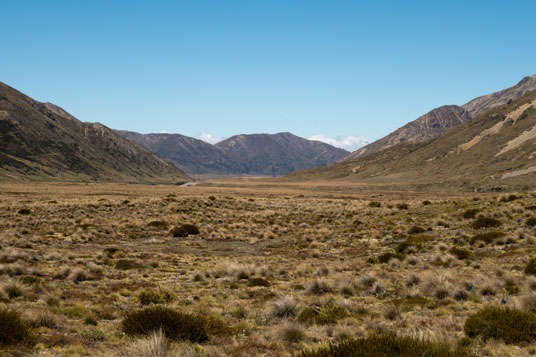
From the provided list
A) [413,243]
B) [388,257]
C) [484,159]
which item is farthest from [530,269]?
[484,159]

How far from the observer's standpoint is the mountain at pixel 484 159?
122125 millimetres

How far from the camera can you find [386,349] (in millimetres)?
6109

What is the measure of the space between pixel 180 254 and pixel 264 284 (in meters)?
11.5

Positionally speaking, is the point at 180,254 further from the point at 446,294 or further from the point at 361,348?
the point at 361,348

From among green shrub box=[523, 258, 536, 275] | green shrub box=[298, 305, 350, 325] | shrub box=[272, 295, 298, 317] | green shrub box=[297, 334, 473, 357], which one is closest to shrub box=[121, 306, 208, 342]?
shrub box=[272, 295, 298, 317]

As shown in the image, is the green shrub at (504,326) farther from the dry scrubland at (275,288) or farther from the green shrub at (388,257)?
the green shrub at (388,257)

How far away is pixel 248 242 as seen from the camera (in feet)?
109

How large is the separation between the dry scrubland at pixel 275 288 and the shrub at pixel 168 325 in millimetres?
32

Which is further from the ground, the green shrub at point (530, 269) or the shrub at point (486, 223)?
the shrub at point (486, 223)

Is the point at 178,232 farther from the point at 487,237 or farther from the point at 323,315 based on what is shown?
the point at 323,315

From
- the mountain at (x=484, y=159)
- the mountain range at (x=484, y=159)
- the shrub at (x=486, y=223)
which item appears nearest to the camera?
the shrub at (x=486, y=223)

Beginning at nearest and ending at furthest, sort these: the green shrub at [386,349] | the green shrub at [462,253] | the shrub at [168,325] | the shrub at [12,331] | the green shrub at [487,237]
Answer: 1. the green shrub at [386,349]
2. the shrub at [12,331]
3. the shrub at [168,325]
4. the green shrub at [462,253]
5. the green shrub at [487,237]

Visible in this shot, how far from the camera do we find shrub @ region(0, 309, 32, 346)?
7.59 m

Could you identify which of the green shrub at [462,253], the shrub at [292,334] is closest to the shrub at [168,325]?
the shrub at [292,334]
